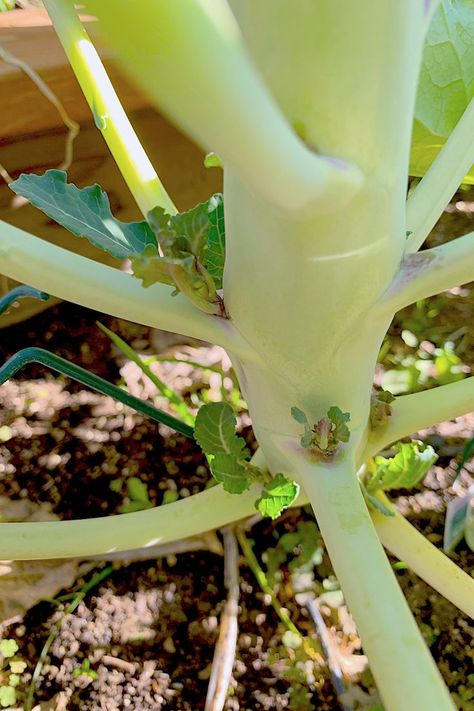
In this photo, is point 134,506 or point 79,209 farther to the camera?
point 134,506

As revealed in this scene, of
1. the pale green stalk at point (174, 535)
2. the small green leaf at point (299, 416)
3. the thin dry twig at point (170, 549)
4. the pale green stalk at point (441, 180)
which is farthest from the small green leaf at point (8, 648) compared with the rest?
the pale green stalk at point (441, 180)

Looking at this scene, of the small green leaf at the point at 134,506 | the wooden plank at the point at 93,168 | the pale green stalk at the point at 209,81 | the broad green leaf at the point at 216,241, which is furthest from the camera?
the wooden plank at the point at 93,168

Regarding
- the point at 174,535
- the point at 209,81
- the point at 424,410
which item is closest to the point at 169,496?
the point at 174,535

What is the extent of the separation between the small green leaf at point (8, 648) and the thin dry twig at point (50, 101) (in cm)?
54

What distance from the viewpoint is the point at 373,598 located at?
1.28 feet

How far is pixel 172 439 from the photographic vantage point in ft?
2.82

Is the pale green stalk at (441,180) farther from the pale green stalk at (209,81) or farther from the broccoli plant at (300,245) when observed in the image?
the pale green stalk at (209,81)

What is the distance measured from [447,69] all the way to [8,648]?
0.67 metres

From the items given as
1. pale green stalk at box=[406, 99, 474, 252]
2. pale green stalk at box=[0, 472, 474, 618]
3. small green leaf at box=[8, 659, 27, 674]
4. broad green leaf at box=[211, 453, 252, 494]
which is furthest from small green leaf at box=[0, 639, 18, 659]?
pale green stalk at box=[406, 99, 474, 252]

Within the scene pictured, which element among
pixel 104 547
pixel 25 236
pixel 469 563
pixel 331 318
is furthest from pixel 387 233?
pixel 469 563

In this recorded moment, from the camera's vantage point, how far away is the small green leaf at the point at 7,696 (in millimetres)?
689

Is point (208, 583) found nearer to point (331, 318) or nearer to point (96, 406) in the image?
point (96, 406)

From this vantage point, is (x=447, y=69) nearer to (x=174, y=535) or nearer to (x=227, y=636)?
(x=174, y=535)

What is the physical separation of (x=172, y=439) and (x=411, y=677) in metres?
0.53
